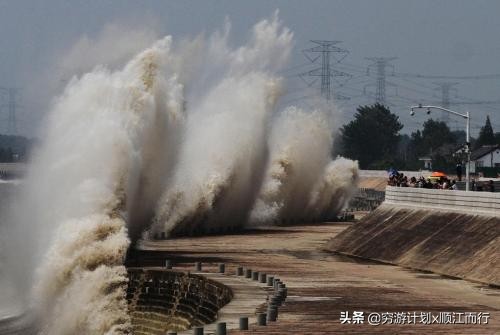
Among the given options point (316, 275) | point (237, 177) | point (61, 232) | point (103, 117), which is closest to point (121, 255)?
point (61, 232)

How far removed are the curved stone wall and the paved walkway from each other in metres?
0.94

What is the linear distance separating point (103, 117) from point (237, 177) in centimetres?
3310

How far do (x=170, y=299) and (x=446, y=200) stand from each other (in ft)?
62.4

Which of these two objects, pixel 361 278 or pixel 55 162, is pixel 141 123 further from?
pixel 361 278

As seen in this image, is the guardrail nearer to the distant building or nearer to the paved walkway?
the paved walkway

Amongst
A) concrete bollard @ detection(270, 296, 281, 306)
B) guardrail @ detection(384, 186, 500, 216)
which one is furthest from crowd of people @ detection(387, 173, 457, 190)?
concrete bollard @ detection(270, 296, 281, 306)

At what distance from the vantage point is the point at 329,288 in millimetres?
40844

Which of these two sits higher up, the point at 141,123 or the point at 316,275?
the point at 141,123

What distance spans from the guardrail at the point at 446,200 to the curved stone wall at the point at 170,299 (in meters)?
14.0

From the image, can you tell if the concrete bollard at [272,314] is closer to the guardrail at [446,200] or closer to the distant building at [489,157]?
the guardrail at [446,200]

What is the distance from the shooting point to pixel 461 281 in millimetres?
45031

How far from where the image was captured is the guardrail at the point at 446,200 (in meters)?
52.5

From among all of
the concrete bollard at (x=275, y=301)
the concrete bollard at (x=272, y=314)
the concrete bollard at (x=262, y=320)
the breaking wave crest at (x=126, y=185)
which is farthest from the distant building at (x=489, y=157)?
the concrete bollard at (x=262, y=320)

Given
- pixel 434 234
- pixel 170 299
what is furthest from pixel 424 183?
pixel 170 299
